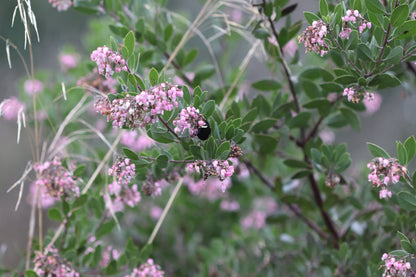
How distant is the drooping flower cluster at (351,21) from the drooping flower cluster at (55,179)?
0.78 meters

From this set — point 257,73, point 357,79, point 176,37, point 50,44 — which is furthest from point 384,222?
point 50,44

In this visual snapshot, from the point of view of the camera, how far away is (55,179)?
1.29 meters

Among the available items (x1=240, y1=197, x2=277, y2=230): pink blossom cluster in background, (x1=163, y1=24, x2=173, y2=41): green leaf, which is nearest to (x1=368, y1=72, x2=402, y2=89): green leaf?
(x1=163, y1=24, x2=173, y2=41): green leaf

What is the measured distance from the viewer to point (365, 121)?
461cm

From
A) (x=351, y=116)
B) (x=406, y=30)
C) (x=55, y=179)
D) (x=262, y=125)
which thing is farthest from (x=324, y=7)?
(x=55, y=179)

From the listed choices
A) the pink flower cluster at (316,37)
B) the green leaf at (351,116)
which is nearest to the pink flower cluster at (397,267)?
the pink flower cluster at (316,37)

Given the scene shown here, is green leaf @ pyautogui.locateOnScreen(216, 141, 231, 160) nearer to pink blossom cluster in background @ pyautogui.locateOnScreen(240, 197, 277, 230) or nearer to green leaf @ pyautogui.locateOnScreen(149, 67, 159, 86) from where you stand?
green leaf @ pyautogui.locateOnScreen(149, 67, 159, 86)

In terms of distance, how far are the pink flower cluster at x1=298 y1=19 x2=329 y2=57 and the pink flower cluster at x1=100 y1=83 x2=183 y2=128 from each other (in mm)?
285

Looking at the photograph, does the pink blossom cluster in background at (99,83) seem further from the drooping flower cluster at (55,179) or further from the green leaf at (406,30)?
the green leaf at (406,30)

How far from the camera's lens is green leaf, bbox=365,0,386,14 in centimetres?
101

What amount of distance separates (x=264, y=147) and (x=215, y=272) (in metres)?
0.77

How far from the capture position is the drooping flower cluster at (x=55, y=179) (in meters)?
1.30

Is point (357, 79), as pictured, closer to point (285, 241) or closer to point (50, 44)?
point (285, 241)

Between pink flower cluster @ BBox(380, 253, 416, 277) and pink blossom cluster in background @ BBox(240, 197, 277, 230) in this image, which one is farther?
pink blossom cluster in background @ BBox(240, 197, 277, 230)
